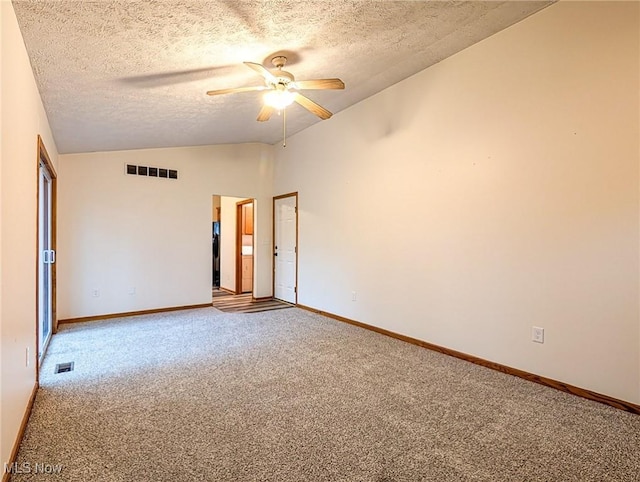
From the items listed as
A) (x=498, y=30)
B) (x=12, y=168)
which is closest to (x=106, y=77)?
(x=12, y=168)

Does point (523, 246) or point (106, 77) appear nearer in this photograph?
point (106, 77)

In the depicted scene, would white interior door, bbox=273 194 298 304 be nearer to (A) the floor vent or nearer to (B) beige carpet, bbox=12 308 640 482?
(B) beige carpet, bbox=12 308 640 482

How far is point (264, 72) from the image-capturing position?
270 cm

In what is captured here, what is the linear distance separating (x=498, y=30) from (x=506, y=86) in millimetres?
511

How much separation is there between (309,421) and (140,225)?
4.33 metres

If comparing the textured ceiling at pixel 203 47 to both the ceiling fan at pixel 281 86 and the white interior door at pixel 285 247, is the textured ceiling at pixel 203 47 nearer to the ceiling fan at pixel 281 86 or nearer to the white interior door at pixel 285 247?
the ceiling fan at pixel 281 86

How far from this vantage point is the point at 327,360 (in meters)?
3.36

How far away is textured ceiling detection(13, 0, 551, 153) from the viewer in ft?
6.94

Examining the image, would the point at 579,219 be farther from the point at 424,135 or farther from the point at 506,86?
the point at 424,135

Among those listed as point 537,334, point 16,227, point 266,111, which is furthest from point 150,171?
point 537,334

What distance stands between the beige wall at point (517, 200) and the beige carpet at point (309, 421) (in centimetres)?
44

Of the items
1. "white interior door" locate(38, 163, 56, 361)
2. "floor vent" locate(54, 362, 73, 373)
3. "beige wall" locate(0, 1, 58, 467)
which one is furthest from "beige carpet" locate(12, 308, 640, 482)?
"white interior door" locate(38, 163, 56, 361)

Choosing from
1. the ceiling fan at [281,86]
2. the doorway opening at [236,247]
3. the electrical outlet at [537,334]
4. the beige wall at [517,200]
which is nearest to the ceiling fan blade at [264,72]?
the ceiling fan at [281,86]

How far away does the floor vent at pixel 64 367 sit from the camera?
3054 mm
